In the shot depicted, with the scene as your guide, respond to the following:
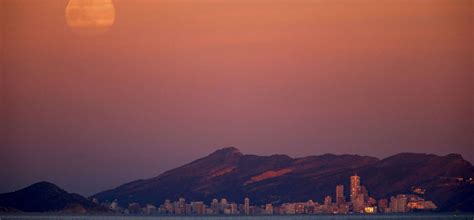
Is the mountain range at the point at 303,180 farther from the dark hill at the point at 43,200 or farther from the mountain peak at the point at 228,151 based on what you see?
the dark hill at the point at 43,200

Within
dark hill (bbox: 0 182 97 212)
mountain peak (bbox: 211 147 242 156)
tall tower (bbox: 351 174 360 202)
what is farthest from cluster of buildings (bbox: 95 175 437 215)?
mountain peak (bbox: 211 147 242 156)

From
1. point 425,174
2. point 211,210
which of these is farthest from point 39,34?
point 425,174

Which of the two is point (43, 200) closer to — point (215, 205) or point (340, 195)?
point (215, 205)

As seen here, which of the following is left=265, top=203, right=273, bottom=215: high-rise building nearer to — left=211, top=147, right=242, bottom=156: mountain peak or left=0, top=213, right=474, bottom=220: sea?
left=0, top=213, right=474, bottom=220: sea

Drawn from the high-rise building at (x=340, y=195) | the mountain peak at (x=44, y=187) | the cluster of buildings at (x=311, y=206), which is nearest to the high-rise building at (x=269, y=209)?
the cluster of buildings at (x=311, y=206)

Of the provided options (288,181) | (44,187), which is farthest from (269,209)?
(44,187)
